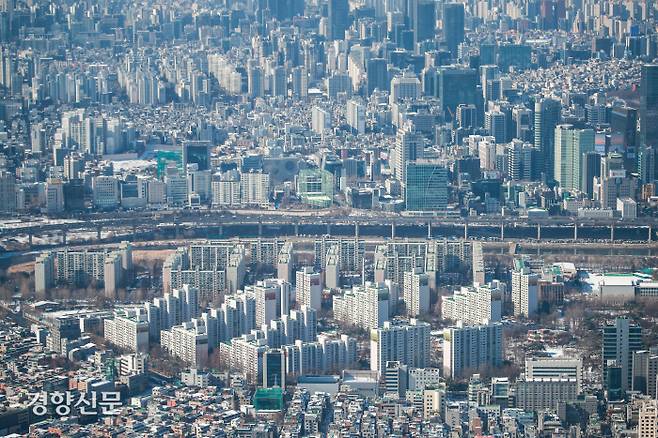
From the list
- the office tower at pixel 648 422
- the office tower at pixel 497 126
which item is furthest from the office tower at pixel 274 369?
the office tower at pixel 497 126

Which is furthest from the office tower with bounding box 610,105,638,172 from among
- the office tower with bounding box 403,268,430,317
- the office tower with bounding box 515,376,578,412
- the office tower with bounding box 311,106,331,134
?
the office tower with bounding box 515,376,578,412

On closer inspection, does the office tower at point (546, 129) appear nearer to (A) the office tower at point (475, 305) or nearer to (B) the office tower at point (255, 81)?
(B) the office tower at point (255, 81)

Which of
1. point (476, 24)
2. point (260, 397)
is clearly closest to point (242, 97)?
point (476, 24)

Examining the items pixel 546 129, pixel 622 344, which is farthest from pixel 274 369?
pixel 546 129

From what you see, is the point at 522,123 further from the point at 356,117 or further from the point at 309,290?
the point at 309,290

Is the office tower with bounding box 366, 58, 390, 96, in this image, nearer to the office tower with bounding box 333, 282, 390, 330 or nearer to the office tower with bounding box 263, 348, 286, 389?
the office tower with bounding box 333, 282, 390, 330

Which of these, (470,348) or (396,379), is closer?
(396,379)
